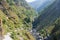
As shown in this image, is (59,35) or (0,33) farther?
(59,35)

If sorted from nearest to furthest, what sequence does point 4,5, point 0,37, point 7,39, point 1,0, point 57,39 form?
point 0,37
point 7,39
point 57,39
point 1,0
point 4,5

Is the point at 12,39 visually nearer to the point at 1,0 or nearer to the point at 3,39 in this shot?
the point at 3,39

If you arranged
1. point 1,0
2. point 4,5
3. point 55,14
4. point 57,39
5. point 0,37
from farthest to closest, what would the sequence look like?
point 55,14
point 4,5
point 1,0
point 57,39
point 0,37

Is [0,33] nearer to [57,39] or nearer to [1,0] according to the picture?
[57,39]

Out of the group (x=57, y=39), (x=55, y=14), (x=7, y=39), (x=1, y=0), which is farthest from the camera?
(x=55, y=14)

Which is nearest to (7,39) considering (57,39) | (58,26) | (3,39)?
(3,39)

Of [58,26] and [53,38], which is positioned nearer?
[53,38]

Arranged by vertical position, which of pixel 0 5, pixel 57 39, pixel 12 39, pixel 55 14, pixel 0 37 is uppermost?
pixel 55 14

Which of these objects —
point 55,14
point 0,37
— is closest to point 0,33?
point 0,37

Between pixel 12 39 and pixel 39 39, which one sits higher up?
pixel 39 39

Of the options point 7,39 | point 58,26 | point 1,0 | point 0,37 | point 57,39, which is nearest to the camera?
point 0,37
